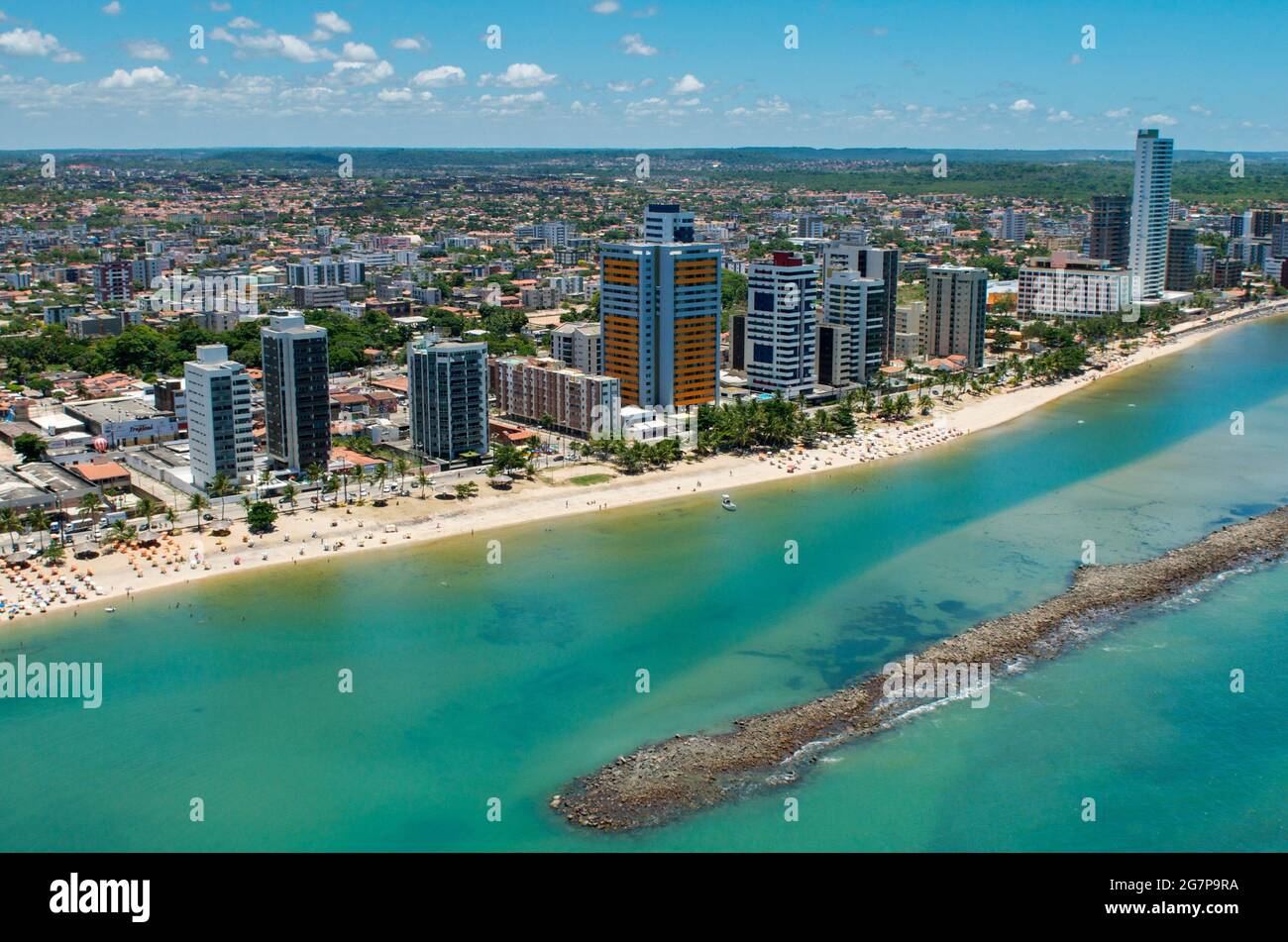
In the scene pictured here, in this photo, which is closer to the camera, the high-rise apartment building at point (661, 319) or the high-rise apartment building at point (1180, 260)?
the high-rise apartment building at point (661, 319)

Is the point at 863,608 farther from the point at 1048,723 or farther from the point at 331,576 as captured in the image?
the point at 331,576

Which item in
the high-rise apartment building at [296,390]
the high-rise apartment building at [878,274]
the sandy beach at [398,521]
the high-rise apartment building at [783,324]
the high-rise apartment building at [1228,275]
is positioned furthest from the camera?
the high-rise apartment building at [1228,275]

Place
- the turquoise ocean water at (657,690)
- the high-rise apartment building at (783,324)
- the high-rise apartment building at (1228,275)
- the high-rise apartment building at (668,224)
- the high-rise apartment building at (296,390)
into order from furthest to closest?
the high-rise apartment building at (1228,275)
the high-rise apartment building at (783,324)
the high-rise apartment building at (668,224)
the high-rise apartment building at (296,390)
the turquoise ocean water at (657,690)

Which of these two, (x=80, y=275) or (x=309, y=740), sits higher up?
(x=80, y=275)

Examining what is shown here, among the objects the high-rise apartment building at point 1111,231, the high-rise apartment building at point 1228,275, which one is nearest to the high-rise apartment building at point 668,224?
the high-rise apartment building at point 1111,231

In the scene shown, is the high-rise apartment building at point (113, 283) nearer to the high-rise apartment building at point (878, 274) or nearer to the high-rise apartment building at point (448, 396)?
the high-rise apartment building at point (878, 274)

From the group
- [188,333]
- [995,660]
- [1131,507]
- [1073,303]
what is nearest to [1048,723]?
[995,660]

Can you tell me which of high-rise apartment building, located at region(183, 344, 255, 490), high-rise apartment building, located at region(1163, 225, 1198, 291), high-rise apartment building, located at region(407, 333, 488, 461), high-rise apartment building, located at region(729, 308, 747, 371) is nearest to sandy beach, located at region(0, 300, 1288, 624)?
high-rise apartment building, located at region(183, 344, 255, 490)

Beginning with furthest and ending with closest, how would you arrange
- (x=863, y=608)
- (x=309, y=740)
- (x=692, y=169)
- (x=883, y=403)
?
(x=692, y=169)
(x=883, y=403)
(x=863, y=608)
(x=309, y=740)
